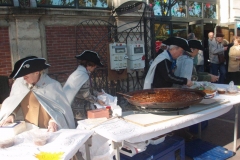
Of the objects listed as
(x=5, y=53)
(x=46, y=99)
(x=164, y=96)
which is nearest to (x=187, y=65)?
(x=164, y=96)

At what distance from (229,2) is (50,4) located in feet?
28.3

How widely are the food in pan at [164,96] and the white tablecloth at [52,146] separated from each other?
2.65ft

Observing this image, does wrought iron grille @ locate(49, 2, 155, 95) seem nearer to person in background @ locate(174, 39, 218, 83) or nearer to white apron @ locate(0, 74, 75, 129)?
person in background @ locate(174, 39, 218, 83)

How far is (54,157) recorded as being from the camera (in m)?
1.99

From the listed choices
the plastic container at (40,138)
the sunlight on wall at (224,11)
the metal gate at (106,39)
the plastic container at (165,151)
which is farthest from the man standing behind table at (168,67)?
the sunlight on wall at (224,11)

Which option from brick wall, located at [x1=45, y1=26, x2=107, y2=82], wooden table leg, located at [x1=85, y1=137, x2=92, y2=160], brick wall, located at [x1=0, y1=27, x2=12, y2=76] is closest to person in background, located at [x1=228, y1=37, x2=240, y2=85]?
brick wall, located at [x1=45, y1=26, x2=107, y2=82]

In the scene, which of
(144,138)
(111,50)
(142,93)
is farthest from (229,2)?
(144,138)

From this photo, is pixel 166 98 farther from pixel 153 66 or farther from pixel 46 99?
pixel 46 99

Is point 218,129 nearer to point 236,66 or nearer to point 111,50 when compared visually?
point 111,50

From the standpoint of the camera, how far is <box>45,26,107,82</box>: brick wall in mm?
6547

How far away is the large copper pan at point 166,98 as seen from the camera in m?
2.63

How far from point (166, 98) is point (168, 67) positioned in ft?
3.61

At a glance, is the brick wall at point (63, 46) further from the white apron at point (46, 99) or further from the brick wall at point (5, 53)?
the white apron at point (46, 99)

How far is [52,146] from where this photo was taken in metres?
2.18
